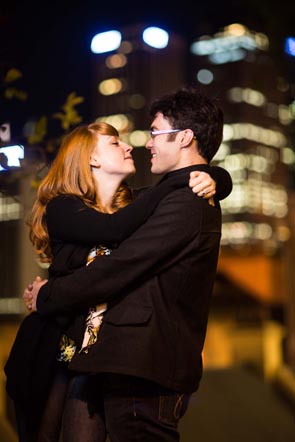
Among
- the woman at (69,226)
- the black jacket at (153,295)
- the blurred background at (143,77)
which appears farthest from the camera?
the blurred background at (143,77)

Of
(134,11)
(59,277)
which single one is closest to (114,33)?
(134,11)

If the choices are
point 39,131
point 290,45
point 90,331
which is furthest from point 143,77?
point 90,331

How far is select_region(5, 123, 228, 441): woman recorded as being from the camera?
7.32ft

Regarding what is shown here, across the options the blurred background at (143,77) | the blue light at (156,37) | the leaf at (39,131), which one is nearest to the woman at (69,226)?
the blurred background at (143,77)

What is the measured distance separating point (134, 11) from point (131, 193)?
1.60 metres

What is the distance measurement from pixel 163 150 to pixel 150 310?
52 cm

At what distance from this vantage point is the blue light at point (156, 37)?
13.1 feet

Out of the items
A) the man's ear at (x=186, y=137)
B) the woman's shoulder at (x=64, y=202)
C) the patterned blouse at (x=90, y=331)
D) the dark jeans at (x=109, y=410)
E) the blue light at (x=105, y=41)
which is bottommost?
the dark jeans at (x=109, y=410)

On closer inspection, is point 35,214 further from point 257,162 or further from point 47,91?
point 257,162

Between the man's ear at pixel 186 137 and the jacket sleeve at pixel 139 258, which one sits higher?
the man's ear at pixel 186 137

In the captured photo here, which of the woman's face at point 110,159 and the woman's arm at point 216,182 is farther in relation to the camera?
the woman's face at point 110,159

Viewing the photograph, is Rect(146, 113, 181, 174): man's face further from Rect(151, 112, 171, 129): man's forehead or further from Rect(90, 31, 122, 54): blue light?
Rect(90, 31, 122, 54): blue light

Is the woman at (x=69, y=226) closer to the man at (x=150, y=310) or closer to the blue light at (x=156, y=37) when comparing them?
the man at (x=150, y=310)

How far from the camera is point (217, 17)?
3.51 m
